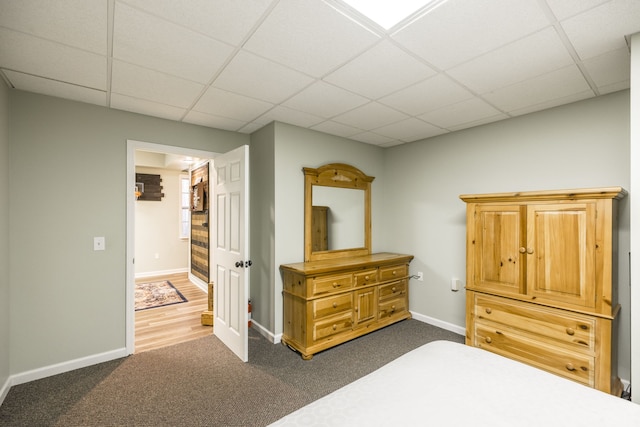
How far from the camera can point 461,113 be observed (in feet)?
9.68

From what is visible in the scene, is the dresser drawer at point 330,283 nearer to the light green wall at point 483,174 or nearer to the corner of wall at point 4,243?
the light green wall at point 483,174

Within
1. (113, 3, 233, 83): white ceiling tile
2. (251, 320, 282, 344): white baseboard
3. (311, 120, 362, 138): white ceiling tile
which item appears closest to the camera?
(113, 3, 233, 83): white ceiling tile

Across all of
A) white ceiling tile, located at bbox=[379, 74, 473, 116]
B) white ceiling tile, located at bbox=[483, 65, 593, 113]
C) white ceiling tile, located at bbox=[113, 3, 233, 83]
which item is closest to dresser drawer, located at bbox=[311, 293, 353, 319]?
white ceiling tile, located at bbox=[379, 74, 473, 116]

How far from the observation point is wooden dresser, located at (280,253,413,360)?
2.92 meters

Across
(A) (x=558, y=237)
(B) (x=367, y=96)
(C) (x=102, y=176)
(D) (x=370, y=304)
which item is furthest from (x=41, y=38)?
(A) (x=558, y=237)

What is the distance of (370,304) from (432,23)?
2796 millimetres

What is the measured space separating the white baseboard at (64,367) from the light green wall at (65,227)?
0.11ft

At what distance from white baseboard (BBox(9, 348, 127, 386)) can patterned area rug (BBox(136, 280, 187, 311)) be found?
164 centimetres

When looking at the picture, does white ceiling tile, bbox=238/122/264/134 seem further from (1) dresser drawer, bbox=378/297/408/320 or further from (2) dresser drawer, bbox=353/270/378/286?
(1) dresser drawer, bbox=378/297/408/320

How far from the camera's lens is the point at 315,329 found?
293cm

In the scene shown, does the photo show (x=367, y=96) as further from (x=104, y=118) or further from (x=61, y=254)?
(x=61, y=254)

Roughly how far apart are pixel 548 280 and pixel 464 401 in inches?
68.2

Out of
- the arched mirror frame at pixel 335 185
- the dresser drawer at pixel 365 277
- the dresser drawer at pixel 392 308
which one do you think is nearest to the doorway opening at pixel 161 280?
the arched mirror frame at pixel 335 185

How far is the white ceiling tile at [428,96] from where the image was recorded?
233 centimetres
